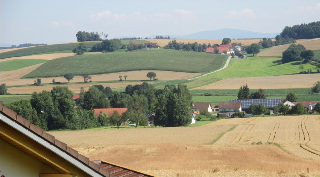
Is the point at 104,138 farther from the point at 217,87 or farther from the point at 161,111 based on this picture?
the point at 217,87

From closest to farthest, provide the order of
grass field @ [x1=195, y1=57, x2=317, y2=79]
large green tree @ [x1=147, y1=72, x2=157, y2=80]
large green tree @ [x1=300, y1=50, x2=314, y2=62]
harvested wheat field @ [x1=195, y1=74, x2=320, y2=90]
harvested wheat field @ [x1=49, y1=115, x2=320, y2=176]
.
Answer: harvested wheat field @ [x1=49, y1=115, x2=320, y2=176], harvested wheat field @ [x1=195, y1=74, x2=320, y2=90], grass field @ [x1=195, y1=57, x2=317, y2=79], large green tree @ [x1=147, y1=72, x2=157, y2=80], large green tree @ [x1=300, y1=50, x2=314, y2=62]

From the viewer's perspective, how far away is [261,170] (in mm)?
27906

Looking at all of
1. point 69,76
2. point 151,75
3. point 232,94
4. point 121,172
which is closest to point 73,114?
point 232,94

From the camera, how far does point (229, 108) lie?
89.4 metres

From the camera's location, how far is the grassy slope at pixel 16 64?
155 meters

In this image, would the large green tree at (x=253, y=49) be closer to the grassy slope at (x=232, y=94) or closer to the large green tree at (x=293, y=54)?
the large green tree at (x=293, y=54)

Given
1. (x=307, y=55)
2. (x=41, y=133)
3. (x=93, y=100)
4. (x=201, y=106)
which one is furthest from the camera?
(x=307, y=55)

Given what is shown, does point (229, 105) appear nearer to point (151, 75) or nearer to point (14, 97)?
point (151, 75)

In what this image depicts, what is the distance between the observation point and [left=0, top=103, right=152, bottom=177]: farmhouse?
4059mm

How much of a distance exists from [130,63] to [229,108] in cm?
7099

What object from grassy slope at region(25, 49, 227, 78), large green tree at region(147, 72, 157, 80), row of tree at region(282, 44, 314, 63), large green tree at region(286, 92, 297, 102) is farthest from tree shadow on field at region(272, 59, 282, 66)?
large green tree at region(286, 92, 297, 102)

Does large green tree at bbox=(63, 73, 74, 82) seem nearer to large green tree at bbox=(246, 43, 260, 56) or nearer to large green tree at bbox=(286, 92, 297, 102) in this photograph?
large green tree at bbox=(286, 92, 297, 102)

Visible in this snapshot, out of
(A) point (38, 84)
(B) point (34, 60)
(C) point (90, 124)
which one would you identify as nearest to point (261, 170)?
(C) point (90, 124)

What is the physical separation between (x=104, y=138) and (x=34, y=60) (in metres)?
122
